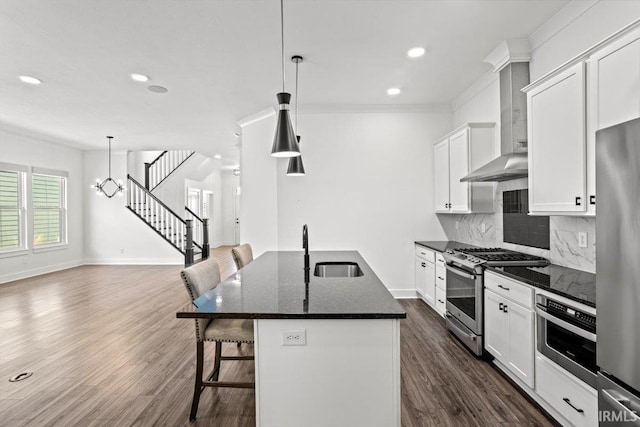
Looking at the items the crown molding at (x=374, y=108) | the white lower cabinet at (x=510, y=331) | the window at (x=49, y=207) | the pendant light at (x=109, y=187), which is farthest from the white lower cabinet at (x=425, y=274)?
the window at (x=49, y=207)

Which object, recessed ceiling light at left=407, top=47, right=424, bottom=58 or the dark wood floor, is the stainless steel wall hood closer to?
recessed ceiling light at left=407, top=47, right=424, bottom=58

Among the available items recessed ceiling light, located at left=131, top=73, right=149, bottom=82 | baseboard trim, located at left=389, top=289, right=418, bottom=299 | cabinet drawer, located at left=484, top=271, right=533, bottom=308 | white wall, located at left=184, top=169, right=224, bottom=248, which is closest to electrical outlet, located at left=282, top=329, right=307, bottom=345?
cabinet drawer, located at left=484, top=271, right=533, bottom=308

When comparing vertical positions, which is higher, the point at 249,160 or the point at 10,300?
the point at 249,160

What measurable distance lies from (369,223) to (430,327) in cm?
175

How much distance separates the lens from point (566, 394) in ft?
6.51

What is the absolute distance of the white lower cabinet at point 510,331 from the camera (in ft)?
7.61

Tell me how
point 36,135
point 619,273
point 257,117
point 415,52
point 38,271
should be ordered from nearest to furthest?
point 619,273
point 415,52
point 257,117
point 36,135
point 38,271

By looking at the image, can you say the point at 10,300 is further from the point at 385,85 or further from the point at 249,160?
the point at 385,85

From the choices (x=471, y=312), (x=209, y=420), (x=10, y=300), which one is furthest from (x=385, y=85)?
(x=10, y=300)

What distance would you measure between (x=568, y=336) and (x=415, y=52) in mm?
2763

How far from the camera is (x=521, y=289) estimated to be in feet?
7.75

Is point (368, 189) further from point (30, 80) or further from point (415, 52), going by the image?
point (30, 80)

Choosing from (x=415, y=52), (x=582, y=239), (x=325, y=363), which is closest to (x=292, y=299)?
(x=325, y=363)

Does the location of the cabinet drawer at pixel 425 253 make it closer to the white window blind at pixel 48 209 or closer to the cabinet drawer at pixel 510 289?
the cabinet drawer at pixel 510 289
